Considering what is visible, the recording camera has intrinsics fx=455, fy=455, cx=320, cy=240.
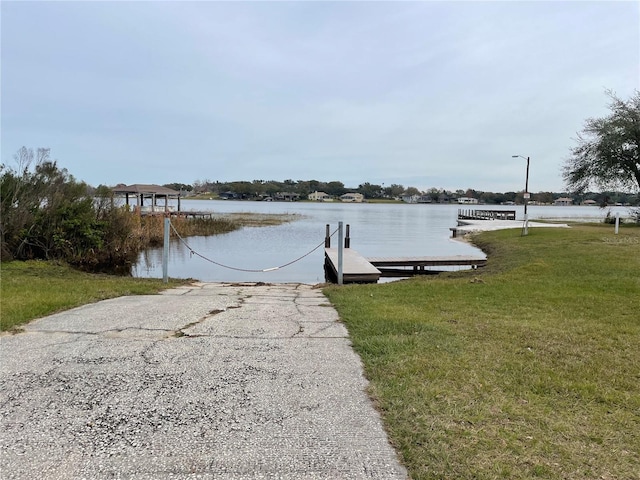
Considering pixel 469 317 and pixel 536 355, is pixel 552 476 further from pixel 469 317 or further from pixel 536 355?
pixel 469 317

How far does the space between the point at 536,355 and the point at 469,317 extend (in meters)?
1.82

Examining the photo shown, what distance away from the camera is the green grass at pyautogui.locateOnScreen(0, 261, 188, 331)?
6359 mm

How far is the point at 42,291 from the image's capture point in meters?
8.10

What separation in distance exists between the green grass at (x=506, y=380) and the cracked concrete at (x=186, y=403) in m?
0.29

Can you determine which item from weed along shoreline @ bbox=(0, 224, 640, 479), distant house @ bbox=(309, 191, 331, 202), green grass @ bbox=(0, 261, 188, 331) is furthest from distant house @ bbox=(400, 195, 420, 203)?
weed along shoreline @ bbox=(0, 224, 640, 479)

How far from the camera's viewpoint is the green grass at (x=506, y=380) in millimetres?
2736

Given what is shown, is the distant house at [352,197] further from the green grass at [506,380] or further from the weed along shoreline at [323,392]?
the weed along shoreline at [323,392]

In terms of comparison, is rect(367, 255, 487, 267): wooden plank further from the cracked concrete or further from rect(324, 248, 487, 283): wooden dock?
the cracked concrete

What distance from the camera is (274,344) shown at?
5.11 m

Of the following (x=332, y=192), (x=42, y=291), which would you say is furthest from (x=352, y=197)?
(x=42, y=291)

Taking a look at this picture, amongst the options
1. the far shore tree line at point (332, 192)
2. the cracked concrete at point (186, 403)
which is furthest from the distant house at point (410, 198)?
the cracked concrete at point (186, 403)

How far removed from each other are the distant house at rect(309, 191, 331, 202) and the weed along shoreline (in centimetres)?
16876

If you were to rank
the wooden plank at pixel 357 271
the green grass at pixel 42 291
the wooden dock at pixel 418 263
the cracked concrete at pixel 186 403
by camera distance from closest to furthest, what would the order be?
the cracked concrete at pixel 186 403
the green grass at pixel 42 291
the wooden plank at pixel 357 271
the wooden dock at pixel 418 263

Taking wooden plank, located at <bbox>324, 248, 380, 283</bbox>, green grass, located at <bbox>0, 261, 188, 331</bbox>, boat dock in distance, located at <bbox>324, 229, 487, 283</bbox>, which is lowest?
boat dock in distance, located at <bbox>324, 229, 487, 283</bbox>
